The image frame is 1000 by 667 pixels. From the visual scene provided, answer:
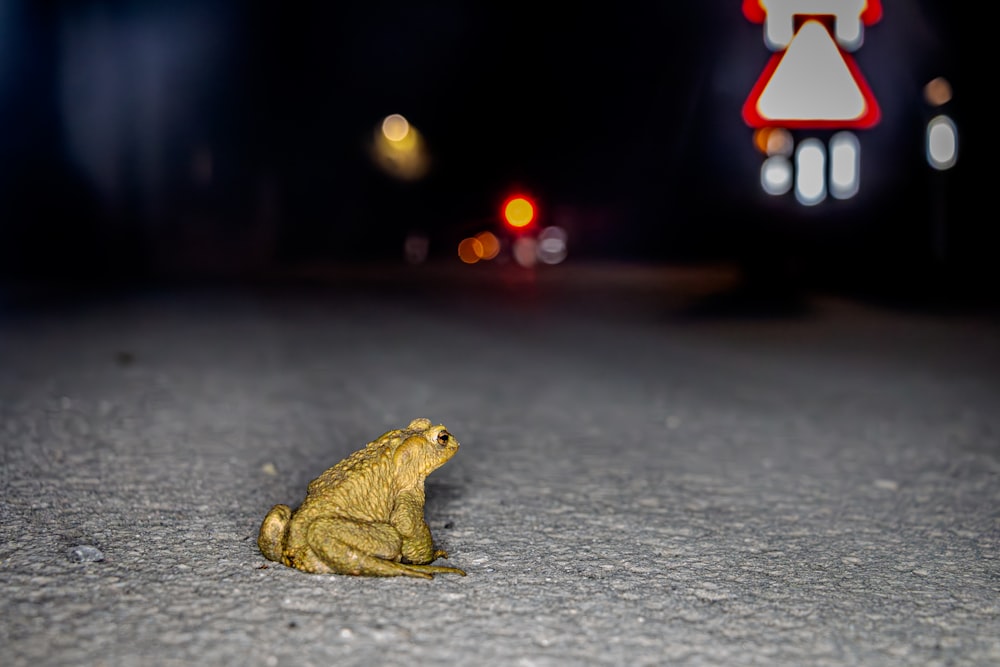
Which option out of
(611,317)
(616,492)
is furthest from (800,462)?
(611,317)

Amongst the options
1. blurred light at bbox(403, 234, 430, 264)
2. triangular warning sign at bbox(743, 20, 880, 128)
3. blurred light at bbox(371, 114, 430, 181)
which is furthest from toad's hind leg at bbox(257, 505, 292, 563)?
blurred light at bbox(371, 114, 430, 181)

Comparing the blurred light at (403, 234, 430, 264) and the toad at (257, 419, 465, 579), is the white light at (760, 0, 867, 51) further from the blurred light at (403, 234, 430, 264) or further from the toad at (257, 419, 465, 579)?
the blurred light at (403, 234, 430, 264)

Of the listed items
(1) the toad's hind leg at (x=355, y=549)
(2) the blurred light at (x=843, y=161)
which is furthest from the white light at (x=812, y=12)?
(2) the blurred light at (x=843, y=161)

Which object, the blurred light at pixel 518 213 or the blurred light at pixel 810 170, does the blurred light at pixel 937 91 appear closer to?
the blurred light at pixel 810 170

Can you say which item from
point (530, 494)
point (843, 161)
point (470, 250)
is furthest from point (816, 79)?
point (470, 250)

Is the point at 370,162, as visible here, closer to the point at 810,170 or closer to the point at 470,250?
the point at 470,250

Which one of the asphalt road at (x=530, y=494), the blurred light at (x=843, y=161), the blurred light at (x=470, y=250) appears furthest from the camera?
the blurred light at (x=470, y=250)
